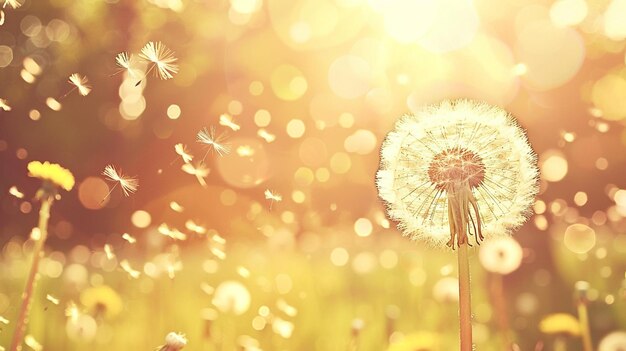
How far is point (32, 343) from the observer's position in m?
2.20

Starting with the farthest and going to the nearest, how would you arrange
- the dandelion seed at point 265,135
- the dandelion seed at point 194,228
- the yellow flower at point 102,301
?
the dandelion seed at point 265,135
the dandelion seed at point 194,228
the yellow flower at point 102,301

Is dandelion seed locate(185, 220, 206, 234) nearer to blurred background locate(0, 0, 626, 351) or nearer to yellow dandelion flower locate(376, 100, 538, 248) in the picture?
blurred background locate(0, 0, 626, 351)

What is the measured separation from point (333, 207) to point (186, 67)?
58.4 inches

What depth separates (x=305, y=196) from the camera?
333 centimetres

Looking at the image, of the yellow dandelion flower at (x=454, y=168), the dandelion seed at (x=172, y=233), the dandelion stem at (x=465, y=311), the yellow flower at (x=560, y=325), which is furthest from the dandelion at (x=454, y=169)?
the dandelion seed at (x=172, y=233)

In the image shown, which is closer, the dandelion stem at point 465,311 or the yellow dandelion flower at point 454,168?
the dandelion stem at point 465,311

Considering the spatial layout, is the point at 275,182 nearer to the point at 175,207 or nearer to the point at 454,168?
the point at 175,207

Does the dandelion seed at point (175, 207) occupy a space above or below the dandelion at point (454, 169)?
above

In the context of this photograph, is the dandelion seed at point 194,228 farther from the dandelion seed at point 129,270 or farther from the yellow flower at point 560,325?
the yellow flower at point 560,325

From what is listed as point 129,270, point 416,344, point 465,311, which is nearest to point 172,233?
point 129,270

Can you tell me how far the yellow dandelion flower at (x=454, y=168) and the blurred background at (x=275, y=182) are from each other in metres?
0.52

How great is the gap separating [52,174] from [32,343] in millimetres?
917

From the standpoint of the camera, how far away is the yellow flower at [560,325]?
2.16m

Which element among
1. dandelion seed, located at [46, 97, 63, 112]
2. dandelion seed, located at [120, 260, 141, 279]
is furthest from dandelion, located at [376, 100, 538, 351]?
dandelion seed, located at [46, 97, 63, 112]
